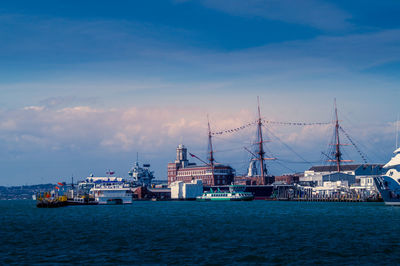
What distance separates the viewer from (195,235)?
5388 cm

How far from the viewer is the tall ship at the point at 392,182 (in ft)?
333

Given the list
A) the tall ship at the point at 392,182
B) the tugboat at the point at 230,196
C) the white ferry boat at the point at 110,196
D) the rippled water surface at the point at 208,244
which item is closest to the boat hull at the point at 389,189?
the tall ship at the point at 392,182

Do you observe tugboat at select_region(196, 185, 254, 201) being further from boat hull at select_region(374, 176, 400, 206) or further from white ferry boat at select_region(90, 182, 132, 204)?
boat hull at select_region(374, 176, 400, 206)

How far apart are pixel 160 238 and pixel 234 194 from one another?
13154 cm

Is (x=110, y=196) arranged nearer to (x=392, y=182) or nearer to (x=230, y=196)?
(x=230, y=196)

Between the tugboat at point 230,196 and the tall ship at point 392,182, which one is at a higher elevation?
the tall ship at point 392,182

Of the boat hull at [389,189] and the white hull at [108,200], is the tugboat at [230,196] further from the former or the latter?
the boat hull at [389,189]

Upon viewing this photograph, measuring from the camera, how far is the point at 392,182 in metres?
102

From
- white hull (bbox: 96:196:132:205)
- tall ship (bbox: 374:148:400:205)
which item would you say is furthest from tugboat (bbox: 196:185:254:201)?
tall ship (bbox: 374:148:400:205)

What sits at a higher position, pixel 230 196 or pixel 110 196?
pixel 110 196

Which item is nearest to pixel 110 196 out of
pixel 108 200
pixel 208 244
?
pixel 108 200

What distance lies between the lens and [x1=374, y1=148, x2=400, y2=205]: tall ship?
333ft

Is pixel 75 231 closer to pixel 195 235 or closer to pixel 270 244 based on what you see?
pixel 195 235

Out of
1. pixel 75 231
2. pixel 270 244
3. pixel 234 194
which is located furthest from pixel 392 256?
pixel 234 194
